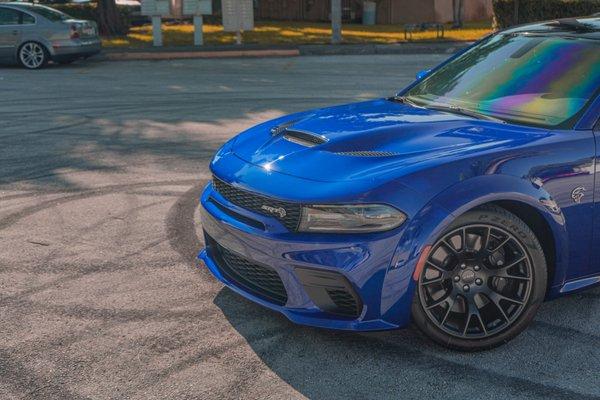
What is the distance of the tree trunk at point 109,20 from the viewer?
75.2 ft

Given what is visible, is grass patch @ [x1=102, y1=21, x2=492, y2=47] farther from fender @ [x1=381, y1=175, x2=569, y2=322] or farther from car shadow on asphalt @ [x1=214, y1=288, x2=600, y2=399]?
fender @ [x1=381, y1=175, x2=569, y2=322]

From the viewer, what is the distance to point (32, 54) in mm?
16500

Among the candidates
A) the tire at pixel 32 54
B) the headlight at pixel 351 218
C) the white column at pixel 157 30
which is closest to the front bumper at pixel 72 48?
the tire at pixel 32 54

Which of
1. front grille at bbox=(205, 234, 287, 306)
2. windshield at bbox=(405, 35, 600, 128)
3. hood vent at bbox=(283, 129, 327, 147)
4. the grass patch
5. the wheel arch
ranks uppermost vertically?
the grass patch

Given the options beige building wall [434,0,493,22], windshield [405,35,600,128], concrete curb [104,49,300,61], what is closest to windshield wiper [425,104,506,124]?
windshield [405,35,600,128]

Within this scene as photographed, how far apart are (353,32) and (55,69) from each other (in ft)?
35.7

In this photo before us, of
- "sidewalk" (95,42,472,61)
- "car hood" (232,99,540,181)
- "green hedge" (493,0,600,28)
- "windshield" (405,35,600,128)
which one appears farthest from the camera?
"green hedge" (493,0,600,28)

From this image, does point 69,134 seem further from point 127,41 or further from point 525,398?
point 127,41

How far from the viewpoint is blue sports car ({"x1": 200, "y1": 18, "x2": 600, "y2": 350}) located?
346 cm

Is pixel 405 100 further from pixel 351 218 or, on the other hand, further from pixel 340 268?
pixel 340 268

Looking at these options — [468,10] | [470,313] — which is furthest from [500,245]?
[468,10]

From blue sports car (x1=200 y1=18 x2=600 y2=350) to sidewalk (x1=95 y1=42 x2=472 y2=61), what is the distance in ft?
50.0

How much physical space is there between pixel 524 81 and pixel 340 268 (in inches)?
73.9

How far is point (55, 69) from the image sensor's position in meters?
16.6
